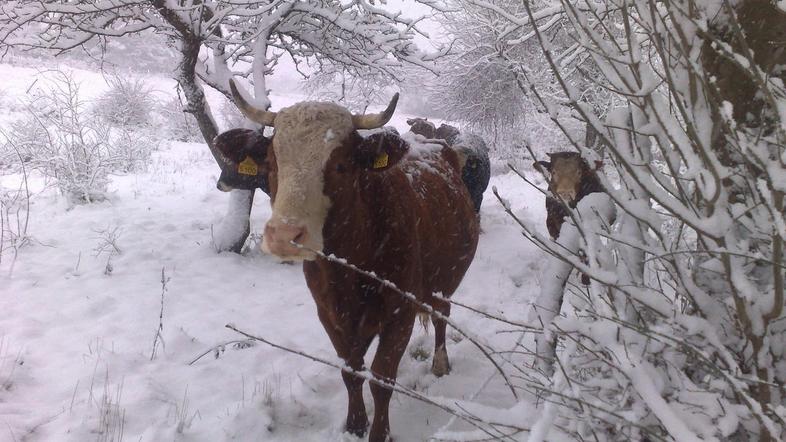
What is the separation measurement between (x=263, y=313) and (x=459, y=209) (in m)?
2.40

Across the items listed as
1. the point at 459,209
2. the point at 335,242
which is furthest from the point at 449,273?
the point at 335,242

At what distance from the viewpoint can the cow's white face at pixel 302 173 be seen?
204 cm

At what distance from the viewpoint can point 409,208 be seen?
280 cm

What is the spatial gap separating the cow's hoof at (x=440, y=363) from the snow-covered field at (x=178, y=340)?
7 cm

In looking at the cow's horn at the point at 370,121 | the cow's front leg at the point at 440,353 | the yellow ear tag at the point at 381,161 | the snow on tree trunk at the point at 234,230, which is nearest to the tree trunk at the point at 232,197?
the snow on tree trunk at the point at 234,230

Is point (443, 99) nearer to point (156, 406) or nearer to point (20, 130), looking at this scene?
point (20, 130)

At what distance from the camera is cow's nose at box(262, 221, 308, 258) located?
2.00 m

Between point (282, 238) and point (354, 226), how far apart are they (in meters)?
Result: 0.50

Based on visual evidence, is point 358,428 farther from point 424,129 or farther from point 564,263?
point 424,129

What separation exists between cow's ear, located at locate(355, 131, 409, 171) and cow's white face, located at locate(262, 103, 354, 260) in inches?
4.7

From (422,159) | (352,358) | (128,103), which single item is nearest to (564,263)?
(352,358)

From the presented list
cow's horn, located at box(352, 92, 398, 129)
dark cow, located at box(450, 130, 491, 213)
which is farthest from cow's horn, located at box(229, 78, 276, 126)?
dark cow, located at box(450, 130, 491, 213)

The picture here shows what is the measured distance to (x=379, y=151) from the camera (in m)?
2.35

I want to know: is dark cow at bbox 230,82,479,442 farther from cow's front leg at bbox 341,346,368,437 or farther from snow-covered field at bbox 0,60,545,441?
snow-covered field at bbox 0,60,545,441
